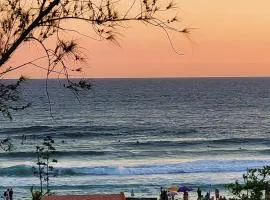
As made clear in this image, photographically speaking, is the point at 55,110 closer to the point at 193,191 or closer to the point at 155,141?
the point at 155,141

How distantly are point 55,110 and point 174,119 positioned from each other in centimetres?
2408

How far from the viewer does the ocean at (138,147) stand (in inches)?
1398

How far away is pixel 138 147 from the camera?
5222 cm

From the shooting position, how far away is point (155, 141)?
57.7 metres

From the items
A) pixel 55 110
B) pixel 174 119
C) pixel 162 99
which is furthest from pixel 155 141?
pixel 162 99

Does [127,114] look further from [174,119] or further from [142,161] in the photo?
[142,161]

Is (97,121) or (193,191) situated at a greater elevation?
(97,121)

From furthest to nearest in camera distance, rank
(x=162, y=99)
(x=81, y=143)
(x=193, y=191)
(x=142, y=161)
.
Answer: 1. (x=162, y=99)
2. (x=81, y=143)
3. (x=142, y=161)
4. (x=193, y=191)

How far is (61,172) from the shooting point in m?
38.8

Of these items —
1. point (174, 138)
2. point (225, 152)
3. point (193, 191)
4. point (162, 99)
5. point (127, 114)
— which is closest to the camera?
point (193, 191)

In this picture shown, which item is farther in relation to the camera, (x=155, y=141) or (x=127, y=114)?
(x=127, y=114)

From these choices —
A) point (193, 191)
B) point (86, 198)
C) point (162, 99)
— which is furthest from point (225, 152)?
point (162, 99)

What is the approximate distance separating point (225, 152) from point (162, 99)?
75277 mm

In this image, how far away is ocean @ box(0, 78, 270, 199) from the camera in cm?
3550
